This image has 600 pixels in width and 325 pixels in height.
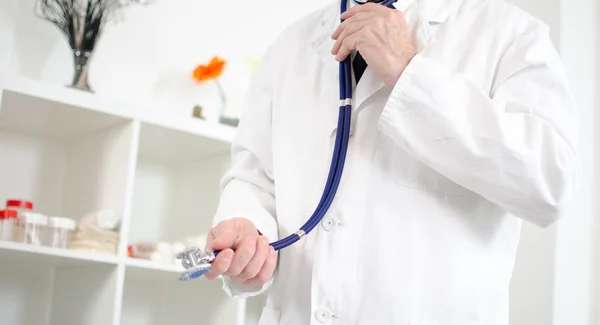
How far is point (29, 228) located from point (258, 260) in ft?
3.47

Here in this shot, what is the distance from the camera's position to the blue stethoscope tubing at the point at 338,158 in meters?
1.16

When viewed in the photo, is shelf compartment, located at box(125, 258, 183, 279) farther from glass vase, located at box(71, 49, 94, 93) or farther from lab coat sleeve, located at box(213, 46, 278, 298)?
lab coat sleeve, located at box(213, 46, 278, 298)

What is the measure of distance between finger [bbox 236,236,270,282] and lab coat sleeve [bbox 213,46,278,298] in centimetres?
20

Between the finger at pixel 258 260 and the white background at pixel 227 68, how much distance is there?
53.7 inches

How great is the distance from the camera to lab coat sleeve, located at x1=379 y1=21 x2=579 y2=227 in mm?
1077

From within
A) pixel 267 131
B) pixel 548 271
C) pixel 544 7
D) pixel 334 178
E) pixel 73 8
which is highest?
pixel 544 7

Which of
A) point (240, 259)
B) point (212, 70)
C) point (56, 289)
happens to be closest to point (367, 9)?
point (240, 259)

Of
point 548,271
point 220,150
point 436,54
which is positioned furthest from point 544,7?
point 436,54

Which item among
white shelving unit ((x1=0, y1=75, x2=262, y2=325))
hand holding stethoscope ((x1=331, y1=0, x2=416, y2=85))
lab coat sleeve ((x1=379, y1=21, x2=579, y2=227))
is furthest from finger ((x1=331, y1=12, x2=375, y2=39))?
white shelving unit ((x1=0, y1=75, x2=262, y2=325))

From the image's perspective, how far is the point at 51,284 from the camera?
2283mm

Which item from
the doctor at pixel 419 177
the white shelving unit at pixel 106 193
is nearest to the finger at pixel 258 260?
the doctor at pixel 419 177

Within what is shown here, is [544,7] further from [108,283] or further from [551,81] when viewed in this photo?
[108,283]

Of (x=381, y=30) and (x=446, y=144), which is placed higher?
(x=381, y=30)

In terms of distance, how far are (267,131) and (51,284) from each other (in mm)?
1185
